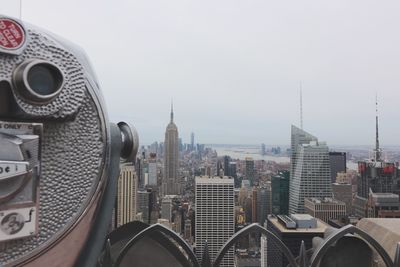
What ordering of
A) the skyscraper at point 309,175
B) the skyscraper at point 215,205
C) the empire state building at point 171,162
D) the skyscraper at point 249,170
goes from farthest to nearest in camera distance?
the skyscraper at point 249,170, the empire state building at point 171,162, the skyscraper at point 309,175, the skyscraper at point 215,205

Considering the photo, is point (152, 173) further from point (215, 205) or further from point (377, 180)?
point (377, 180)

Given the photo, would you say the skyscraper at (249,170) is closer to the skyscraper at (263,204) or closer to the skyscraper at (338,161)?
the skyscraper at (338,161)

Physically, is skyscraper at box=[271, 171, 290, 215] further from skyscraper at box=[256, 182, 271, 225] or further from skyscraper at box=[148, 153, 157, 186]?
skyscraper at box=[148, 153, 157, 186]

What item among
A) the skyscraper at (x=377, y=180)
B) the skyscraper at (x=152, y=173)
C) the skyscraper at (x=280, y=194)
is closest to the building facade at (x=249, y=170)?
the skyscraper at (x=280, y=194)

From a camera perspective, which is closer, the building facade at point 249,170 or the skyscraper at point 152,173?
the skyscraper at point 152,173

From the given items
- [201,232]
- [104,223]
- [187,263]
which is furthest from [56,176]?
[201,232]

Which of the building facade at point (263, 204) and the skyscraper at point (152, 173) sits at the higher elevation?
the skyscraper at point (152, 173)

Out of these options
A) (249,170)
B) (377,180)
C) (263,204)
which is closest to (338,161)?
(249,170)
